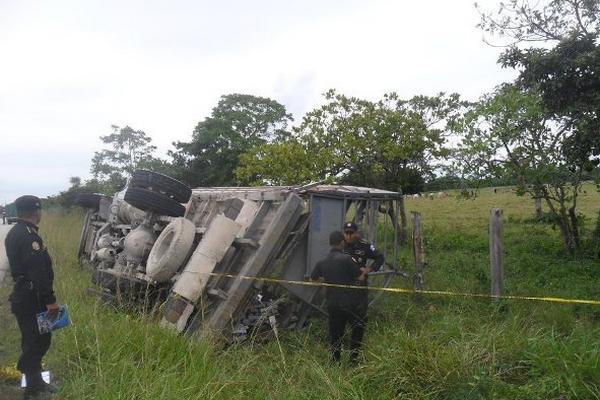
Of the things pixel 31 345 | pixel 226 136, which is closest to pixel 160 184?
pixel 31 345

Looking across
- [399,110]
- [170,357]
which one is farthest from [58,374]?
[399,110]

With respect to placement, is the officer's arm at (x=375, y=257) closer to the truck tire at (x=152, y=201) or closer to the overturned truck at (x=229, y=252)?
the overturned truck at (x=229, y=252)

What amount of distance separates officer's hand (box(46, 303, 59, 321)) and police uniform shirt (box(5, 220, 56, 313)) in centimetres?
3

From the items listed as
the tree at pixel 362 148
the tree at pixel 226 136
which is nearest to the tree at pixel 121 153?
the tree at pixel 226 136

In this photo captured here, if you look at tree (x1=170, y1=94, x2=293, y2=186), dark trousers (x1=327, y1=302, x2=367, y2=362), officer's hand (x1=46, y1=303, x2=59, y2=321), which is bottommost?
dark trousers (x1=327, y1=302, x2=367, y2=362)

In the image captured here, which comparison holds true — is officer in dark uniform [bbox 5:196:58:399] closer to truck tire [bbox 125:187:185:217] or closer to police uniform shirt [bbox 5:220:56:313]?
police uniform shirt [bbox 5:220:56:313]

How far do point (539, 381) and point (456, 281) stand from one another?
19.3ft

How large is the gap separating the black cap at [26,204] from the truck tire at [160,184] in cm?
305

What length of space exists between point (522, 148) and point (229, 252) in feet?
23.1

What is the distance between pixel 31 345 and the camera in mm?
4613

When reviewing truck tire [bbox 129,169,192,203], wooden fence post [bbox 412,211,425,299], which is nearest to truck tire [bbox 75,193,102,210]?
truck tire [bbox 129,169,192,203]

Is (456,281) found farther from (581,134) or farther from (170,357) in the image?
(170,357)

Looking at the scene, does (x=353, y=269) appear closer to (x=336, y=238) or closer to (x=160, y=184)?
(x=336, y=238)

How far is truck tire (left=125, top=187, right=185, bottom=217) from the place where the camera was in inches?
297
